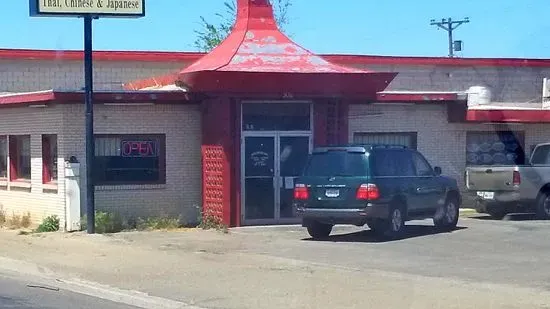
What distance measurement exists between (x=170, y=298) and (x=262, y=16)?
1301 cm

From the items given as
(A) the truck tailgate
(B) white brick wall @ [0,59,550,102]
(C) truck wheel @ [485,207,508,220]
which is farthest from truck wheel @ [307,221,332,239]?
(B) white brick wall @ [0,59,550,102]

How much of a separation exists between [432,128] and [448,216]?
Answer: 5355mm

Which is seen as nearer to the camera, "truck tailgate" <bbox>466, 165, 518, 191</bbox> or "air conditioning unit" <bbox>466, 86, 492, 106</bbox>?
"truck tailgate" <bbox>466, 165, 518, 191</bbox>

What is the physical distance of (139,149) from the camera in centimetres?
2495

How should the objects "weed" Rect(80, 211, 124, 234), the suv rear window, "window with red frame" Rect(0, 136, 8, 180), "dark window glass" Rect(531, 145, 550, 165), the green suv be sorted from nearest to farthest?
the green suv < the suv rear window < "weed" Rect(80, 211, 124, 234) < "dark window glass" Rect(531, 145, 550, 165) < "window with red frame" Rect(0, 136, 8, 180)

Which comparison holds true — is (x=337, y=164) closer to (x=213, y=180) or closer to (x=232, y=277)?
(x=213, y=180)

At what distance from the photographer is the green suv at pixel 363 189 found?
68.2 feet

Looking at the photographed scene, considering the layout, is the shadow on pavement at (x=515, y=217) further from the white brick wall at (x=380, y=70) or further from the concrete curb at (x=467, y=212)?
the white brick wall at (x=380, y=70)

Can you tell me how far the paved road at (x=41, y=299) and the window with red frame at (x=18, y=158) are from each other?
416 inches

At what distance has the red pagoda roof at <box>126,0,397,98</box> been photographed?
2369cm

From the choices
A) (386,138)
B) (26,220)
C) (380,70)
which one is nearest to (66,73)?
(26,220)

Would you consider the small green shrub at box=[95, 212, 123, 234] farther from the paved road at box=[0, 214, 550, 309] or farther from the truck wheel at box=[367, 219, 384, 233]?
the truck wheel at box=[367, 219, 384, 233]

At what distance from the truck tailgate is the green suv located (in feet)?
13.6

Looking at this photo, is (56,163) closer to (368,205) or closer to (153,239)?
(153,239)
